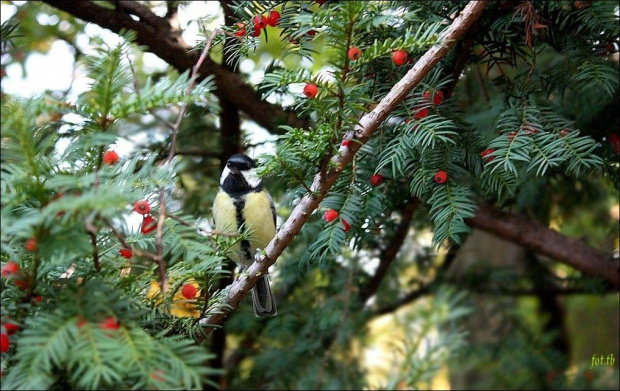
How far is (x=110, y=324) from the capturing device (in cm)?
91

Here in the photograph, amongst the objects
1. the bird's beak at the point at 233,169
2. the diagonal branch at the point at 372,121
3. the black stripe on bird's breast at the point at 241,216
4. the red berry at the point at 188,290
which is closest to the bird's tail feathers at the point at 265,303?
the black stripe on bird's breast at the point at 241,216

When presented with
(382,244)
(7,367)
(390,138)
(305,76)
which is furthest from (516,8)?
(7,367)

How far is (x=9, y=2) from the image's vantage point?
2703mm

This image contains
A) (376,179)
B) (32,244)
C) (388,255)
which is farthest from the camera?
(388,255)

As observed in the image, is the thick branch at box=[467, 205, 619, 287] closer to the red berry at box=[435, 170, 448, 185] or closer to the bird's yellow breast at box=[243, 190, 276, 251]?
the bird's yellow breast at box=[243, 190, 276, 251]

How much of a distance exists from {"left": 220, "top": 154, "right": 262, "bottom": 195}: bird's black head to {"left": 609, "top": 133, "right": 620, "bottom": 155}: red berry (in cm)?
112

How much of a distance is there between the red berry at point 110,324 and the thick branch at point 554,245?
1.82 m

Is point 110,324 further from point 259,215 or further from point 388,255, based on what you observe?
point 388,255

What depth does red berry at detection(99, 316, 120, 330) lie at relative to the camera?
0.90m

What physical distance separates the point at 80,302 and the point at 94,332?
0.24 feet

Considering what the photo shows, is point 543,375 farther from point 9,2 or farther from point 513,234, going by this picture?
point 9,2

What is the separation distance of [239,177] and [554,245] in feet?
4.14

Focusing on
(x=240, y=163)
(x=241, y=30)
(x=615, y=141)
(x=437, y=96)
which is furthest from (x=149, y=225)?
(x=615, y=141)

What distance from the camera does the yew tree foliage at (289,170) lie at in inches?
35.2
